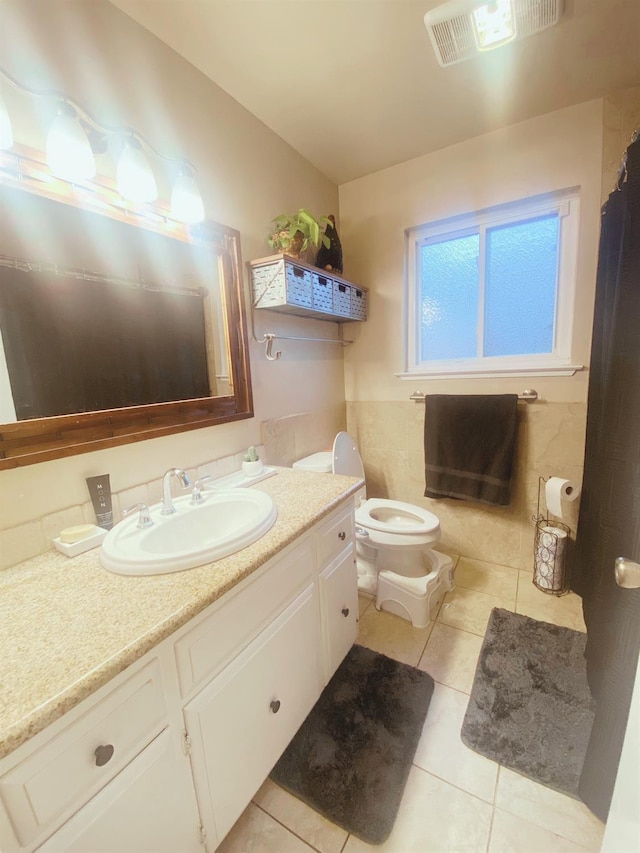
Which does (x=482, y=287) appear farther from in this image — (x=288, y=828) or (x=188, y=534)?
(x=288, y=828)

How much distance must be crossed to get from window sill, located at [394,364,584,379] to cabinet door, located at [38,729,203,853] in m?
1.94

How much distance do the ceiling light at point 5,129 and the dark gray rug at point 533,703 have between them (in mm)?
2169

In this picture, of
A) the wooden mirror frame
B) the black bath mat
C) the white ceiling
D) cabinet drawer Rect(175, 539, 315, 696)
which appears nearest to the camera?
cabinet drawer Rect(175, 539, 315, 696)

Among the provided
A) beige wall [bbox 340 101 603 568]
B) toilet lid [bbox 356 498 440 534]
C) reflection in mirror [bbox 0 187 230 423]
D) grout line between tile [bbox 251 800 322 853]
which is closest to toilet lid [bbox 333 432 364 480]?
toilet lid [bbox 356 498 440 534]

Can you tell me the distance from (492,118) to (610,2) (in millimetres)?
573

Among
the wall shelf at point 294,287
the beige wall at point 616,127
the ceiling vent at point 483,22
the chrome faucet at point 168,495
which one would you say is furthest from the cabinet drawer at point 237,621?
the beige wall at point 616,127

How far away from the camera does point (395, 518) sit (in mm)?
2023

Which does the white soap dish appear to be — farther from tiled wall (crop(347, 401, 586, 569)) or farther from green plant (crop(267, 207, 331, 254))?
tiled wall (crop(347, 401, 586, 569))

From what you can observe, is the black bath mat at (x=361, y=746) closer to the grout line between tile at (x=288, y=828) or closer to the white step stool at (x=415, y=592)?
the grout line between tile at (x=288, y=828)

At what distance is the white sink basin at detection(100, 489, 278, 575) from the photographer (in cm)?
84

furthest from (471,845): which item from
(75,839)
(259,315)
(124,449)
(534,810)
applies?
(259,315)

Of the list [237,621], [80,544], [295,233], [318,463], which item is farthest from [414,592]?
[295,233]

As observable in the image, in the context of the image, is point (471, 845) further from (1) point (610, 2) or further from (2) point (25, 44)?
(1) point (610, 2)

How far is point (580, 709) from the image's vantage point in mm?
1276
